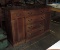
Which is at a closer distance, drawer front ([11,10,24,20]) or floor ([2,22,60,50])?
drawer front ([11,10,24,20])

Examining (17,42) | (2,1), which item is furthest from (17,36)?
(2,1)

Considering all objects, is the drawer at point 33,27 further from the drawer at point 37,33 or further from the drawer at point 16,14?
the drawer at point 16,14

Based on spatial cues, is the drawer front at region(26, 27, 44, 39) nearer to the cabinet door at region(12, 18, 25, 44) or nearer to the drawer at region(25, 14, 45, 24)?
the cabinet door at region(12, 18, 25, 44)

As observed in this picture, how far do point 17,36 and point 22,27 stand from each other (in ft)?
0.83

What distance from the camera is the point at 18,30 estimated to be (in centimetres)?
255

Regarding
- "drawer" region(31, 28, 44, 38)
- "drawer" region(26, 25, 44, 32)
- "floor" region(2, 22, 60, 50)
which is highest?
"drawer" region(26, 25, 44, 32)

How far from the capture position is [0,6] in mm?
3043

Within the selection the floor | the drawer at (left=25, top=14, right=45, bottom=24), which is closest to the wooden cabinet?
the drawer at (left=25, top=14, right=45, bottom=24)

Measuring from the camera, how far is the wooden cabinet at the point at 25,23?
2436 millimetres

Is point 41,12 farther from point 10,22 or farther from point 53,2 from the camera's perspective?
point 53,2

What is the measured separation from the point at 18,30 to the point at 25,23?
251 millimetres

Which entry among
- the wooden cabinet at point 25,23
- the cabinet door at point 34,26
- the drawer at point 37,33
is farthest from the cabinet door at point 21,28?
the drawer at point 37,33

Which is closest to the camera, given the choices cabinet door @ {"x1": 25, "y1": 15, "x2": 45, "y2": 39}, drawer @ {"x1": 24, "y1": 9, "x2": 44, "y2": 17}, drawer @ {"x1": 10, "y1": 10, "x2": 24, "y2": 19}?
drawer @ {"x1": 10, "y1": 10, "x2": 24, "y2": 19}

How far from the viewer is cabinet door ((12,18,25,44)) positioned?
8.06ft
